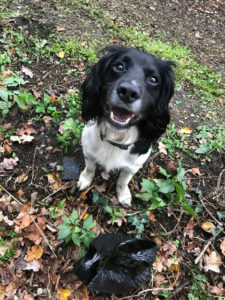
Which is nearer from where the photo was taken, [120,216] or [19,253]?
[19,253]

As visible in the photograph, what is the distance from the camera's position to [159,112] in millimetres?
2588

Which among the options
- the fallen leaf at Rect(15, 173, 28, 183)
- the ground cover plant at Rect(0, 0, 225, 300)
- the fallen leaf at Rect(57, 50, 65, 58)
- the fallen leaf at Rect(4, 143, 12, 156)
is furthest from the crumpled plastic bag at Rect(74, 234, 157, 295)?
the fallen leaf at Rect(57, 50, 65, 58)

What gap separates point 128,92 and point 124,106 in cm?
15

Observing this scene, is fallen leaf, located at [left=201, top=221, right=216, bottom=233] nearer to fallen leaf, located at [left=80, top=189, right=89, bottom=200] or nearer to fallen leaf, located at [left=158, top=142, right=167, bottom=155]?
fallen leaf, located at [left=158, top=142, right=167, bottom=155]

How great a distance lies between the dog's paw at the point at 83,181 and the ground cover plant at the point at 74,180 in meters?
0.07

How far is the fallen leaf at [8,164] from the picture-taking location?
3193 millimetres

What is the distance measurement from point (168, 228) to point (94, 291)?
115cm

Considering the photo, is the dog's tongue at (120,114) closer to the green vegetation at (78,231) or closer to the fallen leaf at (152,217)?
the green vegetation at (78,231)

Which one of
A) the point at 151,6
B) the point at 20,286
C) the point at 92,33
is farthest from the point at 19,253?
the point at 151,6

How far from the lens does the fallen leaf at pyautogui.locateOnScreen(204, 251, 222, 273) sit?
298cm

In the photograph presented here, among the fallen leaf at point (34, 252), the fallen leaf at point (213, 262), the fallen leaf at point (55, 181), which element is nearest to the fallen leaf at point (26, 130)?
the fallen leaf at point (55, 181)

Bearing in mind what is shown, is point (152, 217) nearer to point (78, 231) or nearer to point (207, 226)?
point (207, 226)

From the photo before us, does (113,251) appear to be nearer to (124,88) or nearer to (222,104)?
(124,88)

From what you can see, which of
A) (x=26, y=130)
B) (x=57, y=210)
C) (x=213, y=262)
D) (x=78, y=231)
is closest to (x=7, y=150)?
(x=26, y=130)
